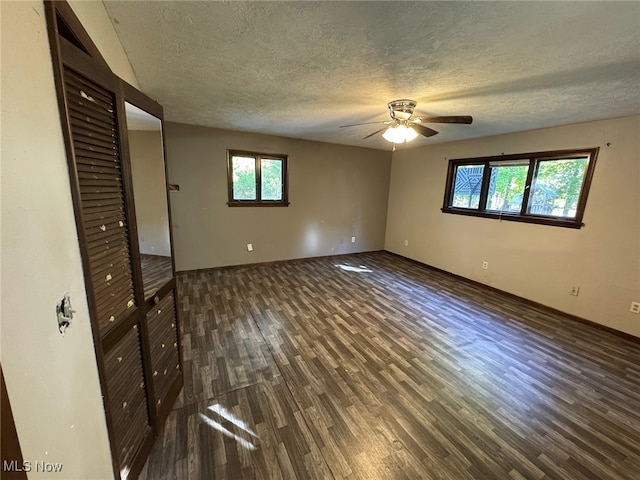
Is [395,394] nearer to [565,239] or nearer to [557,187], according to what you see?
[565,239]

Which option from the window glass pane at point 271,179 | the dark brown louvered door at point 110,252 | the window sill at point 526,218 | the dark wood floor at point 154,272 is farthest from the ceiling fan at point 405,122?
the window glass pane at point 271,179

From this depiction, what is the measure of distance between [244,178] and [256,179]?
0.20m

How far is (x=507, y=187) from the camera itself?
3.76 metres

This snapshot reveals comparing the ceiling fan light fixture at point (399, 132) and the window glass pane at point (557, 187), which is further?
the window glass pane at point (557, 187)

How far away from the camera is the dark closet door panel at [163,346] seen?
1.55 meters

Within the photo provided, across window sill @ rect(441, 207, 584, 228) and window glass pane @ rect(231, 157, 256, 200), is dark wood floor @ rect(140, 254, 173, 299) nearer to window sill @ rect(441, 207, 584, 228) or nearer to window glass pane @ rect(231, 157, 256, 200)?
window glass pane @ rect(231, 157, 256, 200)

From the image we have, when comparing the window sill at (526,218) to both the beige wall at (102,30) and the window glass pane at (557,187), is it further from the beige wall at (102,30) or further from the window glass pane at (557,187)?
the beige wall at (102,30)

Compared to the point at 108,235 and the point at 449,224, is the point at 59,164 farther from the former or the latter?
the point at 449,224

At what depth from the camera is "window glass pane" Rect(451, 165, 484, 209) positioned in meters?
4.12

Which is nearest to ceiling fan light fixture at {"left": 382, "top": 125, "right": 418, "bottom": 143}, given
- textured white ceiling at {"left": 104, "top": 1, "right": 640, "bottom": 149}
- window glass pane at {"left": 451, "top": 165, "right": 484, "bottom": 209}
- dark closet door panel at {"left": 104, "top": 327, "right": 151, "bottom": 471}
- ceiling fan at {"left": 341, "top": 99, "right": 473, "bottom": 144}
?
ceiling fan at {"left": 341, "top": 99, "right": 473, "bottom": 144}

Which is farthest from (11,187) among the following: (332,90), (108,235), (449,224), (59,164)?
(449,224)

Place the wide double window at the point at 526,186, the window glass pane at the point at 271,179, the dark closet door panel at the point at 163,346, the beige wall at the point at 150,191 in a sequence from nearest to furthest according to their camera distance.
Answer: the beige wall at the point at 150,191
the dark closet door panel at the point at 163,346
the wide double window at the point at 526,186
the window glass pane at the point at 271,179

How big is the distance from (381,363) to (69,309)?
2180 millimetres

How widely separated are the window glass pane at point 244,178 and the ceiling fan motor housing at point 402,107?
2.64 meters
